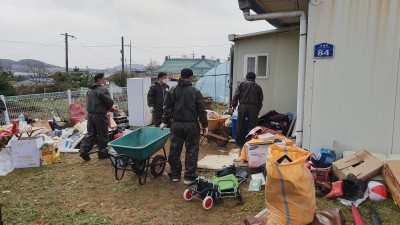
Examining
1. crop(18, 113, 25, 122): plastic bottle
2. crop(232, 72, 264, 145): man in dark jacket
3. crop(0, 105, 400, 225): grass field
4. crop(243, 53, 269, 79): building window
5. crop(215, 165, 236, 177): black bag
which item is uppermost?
crop(243, 53, 269, 79): building window

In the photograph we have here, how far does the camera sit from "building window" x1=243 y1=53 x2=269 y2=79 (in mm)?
8507

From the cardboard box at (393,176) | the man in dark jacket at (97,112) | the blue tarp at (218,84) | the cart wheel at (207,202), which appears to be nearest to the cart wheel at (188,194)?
the cart wheel at (207,202)

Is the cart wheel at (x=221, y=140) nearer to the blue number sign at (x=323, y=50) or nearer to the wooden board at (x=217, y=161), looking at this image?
the wooden board at (x=217, y=161)

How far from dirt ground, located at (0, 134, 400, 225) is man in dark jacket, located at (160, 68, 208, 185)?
0.46m

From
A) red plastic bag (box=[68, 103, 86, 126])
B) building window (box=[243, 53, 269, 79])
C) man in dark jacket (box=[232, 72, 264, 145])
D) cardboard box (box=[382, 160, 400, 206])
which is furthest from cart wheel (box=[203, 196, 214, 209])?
red plastic bag (box=[68, 103, 86, 126])

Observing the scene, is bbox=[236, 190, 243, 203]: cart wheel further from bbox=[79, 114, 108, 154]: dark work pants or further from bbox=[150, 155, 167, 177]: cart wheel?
bbox=[79, 114, 108, 154]: dark work pants

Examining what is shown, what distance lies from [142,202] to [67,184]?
167 centimetres

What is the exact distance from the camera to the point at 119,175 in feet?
18.7

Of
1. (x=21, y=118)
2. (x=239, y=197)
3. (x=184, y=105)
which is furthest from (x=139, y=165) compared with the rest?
(x=21, y=118)

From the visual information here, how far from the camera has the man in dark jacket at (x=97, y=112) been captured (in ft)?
20.9

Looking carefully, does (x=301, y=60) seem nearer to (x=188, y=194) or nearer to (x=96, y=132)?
(x=188, y=194)

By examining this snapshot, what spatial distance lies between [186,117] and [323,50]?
101 inches

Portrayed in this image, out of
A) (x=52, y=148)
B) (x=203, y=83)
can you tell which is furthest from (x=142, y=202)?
(x=203, y=83)

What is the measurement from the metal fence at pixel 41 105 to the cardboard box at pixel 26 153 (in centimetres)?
354
